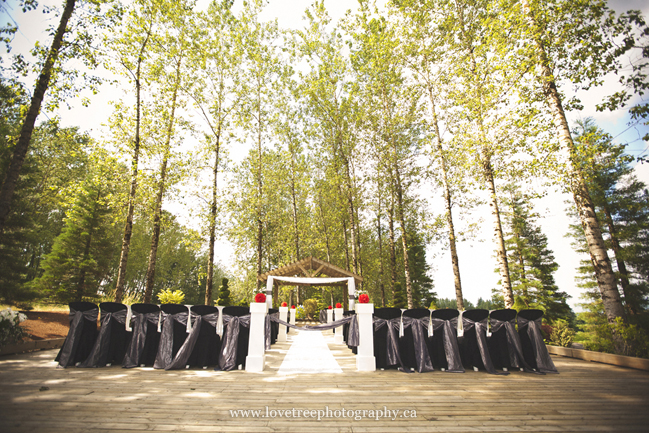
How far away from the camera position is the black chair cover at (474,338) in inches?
192

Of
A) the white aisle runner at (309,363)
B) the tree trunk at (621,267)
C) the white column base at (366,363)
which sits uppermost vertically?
the tree trunk at (621,267)

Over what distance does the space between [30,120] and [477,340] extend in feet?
30.2

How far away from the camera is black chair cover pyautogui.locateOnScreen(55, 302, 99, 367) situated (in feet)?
15.3

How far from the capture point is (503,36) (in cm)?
684

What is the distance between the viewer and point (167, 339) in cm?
488

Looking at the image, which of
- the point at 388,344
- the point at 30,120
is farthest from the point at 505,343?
the point at 30,120

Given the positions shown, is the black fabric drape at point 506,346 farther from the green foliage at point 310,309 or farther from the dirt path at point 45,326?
the green foliage at point 310,309

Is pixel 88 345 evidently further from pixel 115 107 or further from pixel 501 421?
pixel 115 107

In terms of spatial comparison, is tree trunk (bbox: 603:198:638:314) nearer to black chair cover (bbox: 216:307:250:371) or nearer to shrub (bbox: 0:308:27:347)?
black chair cover (bbox: 216:307:250:371)

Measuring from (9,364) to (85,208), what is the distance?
39.3 feet

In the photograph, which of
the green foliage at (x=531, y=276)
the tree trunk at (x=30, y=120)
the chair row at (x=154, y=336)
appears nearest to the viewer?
the tree trunk at (x=30, y=120)

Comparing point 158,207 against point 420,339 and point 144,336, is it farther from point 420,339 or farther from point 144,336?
point 420,339

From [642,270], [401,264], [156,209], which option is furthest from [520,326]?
[401,264]

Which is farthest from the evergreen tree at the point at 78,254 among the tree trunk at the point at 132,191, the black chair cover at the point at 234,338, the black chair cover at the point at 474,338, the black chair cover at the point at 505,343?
the black chair cover at the point at 505,343
